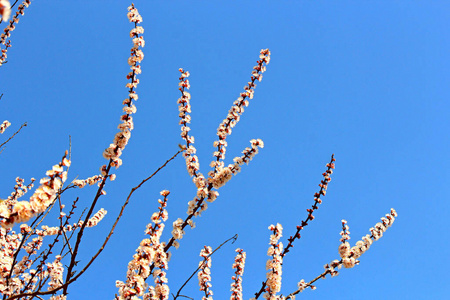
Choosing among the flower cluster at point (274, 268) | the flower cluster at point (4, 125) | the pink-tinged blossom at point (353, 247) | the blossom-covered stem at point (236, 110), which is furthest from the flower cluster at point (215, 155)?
the flower cluster at point (4, 125)

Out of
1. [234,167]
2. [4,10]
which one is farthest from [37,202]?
[234,167]

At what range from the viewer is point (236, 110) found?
4.90m

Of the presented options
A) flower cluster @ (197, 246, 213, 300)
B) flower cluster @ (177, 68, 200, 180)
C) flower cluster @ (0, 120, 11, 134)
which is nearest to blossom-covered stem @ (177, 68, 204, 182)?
flower cluster @ (177, 68, 200, 180)


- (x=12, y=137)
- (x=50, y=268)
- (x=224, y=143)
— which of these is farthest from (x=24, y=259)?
(x=224, y=143)

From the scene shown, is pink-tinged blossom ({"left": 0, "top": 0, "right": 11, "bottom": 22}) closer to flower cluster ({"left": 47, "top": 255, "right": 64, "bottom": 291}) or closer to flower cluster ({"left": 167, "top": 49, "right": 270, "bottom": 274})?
flower cluster ({"left": 167, "top": 49, "right": 270, "bottom": 274})

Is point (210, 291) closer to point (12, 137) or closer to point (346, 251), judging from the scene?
point (346, 251)

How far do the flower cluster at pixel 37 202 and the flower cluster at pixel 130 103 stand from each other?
1.11 metres

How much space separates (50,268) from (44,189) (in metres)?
4.15

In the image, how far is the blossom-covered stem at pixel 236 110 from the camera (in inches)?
186

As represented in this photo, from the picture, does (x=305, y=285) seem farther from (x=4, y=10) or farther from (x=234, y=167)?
(x=4, y=10)

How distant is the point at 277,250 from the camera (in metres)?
4.77

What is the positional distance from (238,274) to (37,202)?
4.14 m

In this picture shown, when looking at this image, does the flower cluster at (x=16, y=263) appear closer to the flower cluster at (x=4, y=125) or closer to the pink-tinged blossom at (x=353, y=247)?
the flower cluster at (x=4, y=125)

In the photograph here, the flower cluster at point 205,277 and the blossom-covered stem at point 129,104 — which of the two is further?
the flower cluster at point 205,277
